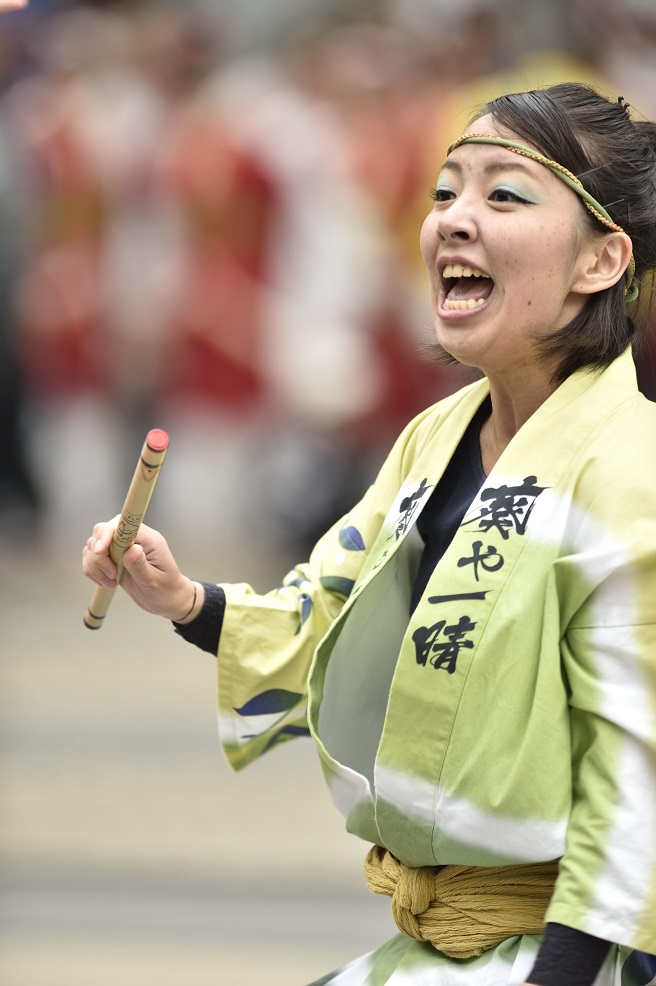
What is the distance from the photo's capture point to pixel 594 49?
676 centimetres

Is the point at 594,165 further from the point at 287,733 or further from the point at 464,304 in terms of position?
the point at 287,733

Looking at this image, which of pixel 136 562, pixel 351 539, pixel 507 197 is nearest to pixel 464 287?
pixel 507 197

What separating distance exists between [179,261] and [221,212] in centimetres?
34

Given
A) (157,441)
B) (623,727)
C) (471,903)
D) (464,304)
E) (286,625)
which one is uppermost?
(464,304)

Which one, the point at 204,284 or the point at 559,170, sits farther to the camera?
the point at 204,284

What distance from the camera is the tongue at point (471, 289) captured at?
1.87m

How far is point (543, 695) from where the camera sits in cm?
170

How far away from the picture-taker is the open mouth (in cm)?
186

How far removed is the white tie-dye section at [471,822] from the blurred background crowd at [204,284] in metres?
3.04

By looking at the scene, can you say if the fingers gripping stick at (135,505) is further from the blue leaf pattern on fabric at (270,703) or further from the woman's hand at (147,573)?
the blue leaf pattern on fabric at (270,703)

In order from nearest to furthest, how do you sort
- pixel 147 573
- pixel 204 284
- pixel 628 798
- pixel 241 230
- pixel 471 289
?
1. pixel 628 798
2. pixel 471 289
3. pixel 147 573
4. pixel 241 230
5. pixel 204 284

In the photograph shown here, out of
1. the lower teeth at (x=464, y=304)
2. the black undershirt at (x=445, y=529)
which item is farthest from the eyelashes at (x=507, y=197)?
the black undershirt at (x=445, y=529)

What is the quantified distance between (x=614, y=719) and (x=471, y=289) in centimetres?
51

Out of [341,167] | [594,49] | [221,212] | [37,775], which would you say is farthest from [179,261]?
[37,775]
